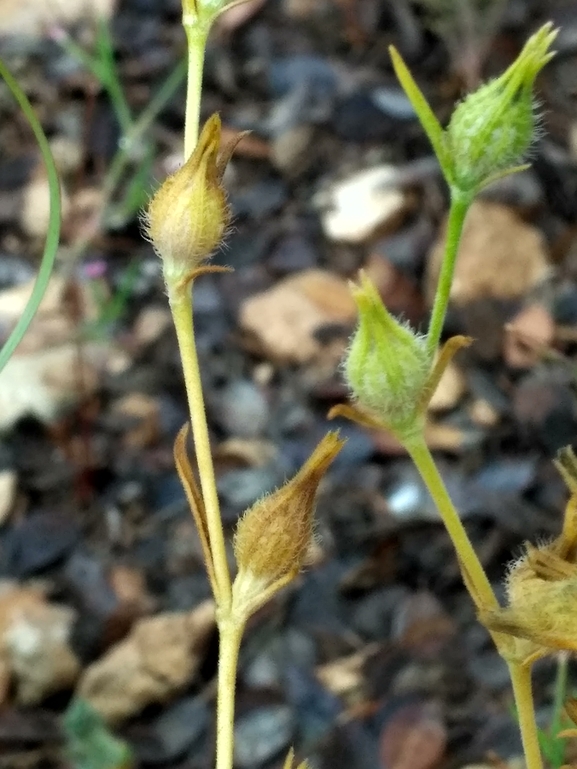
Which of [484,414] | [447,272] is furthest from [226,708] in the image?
[484,414]

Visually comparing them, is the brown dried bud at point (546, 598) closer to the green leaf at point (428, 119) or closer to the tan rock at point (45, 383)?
the green leaf at point (428, 119)

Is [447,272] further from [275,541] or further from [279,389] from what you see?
[279,389]

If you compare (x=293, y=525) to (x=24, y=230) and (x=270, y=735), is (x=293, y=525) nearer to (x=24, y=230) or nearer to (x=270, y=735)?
(x=270, y=735)

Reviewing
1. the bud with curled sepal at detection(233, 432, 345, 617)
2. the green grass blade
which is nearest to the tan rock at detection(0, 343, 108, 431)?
the green grass blade

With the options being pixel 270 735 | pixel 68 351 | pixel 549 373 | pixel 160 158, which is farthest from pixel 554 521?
pixel 160 158

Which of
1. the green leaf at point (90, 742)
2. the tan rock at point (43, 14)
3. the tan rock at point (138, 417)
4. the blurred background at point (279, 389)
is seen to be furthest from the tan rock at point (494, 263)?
the tan rock at point (43, 14)

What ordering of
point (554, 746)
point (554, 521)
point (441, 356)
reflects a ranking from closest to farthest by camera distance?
1. point (441, 356)
2. point (554, 746)
3. point (554, 521)
